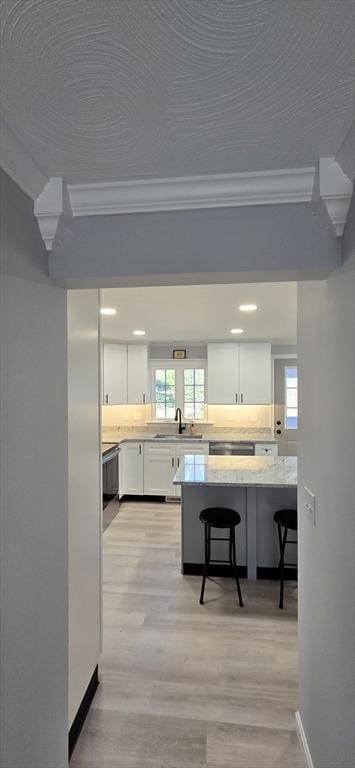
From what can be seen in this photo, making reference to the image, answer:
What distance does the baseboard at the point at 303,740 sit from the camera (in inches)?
63.6

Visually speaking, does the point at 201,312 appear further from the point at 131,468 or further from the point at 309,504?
the point at 131,468

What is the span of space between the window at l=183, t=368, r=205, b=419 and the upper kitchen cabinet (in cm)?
43

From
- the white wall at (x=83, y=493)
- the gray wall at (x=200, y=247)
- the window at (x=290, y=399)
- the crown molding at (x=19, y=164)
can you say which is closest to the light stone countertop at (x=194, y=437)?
the window at (x=290, y=399)

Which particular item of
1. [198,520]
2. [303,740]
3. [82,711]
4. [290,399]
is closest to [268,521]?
[198,520]

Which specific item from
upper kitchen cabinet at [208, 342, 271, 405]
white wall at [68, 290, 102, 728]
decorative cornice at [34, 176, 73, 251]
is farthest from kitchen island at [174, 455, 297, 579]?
decorative cornice at [34, 176, 73, 251]

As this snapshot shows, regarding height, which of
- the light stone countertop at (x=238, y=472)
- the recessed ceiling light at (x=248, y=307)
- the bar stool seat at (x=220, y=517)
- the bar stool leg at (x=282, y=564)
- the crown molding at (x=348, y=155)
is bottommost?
the bar stool leg at (x=282, y=564)

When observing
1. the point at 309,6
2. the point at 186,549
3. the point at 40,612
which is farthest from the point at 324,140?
the point at 186,549

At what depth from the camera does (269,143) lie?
970 mm

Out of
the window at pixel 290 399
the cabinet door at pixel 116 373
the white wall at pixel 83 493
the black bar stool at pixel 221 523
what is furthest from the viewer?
the window at pixel 290 399

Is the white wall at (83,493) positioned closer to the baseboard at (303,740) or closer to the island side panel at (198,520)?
the baseboard at (303,740)

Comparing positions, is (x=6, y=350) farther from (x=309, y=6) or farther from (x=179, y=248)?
(x=309, y=6)

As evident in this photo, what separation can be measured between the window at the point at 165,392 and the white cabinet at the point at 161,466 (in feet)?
2.50

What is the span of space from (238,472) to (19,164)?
2.91 metres

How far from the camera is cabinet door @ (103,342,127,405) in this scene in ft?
18.7
